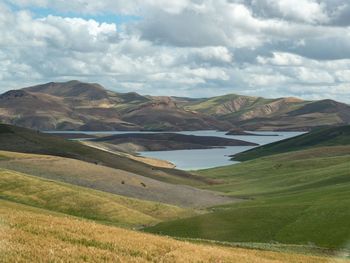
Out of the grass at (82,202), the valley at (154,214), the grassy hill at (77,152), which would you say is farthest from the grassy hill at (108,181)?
the grassy hill at (77,152)

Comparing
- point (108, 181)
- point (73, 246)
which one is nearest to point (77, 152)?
point (108, 181)

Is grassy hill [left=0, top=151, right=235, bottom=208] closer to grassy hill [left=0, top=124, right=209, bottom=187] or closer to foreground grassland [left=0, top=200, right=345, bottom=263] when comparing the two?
grassy hill [left=0, top=124, right=209, bottom=187]

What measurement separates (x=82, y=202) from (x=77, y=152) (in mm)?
100841

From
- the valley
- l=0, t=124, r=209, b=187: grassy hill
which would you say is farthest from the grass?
l=0, t=124, r=209, b=187: grassy hill

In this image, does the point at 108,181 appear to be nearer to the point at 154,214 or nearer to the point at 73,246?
the point at 154,214

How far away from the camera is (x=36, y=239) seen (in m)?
20.4

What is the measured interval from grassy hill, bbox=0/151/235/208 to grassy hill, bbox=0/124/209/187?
105ft

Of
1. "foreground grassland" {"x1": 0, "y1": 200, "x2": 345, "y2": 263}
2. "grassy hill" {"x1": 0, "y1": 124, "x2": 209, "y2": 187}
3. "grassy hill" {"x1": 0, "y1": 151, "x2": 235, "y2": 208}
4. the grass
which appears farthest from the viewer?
"grassy hill" {"x1": 0, "y1": 124, "x2": 209, "y2": 187}

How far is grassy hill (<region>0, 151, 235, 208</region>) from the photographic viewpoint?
110 meters

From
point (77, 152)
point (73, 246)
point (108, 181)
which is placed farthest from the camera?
point (77, 152)

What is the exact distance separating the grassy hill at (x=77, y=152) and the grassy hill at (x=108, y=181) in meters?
32.0

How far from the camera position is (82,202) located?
3290 inches

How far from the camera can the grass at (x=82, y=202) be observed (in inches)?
3123

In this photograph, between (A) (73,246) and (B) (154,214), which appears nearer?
(A) (73,246)
